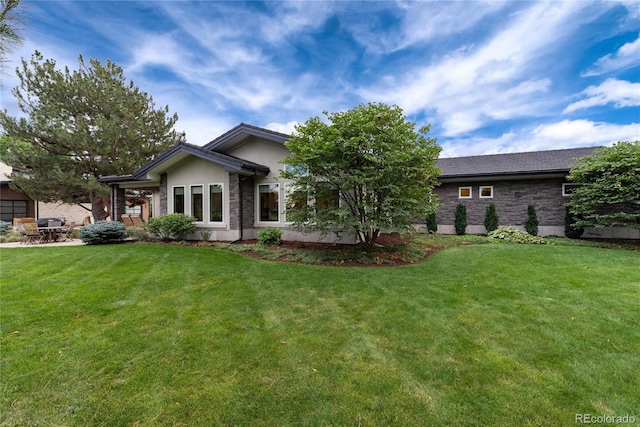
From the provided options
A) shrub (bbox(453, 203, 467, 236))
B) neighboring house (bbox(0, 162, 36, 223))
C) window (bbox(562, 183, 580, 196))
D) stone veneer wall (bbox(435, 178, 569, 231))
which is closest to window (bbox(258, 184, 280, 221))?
stone veneer wall (bbox(435, 178, 569, 231))

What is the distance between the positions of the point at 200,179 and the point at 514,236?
14.4m

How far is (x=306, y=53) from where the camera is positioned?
11.5 meters

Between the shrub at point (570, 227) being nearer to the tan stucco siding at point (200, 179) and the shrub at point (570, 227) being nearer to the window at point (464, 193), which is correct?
the window at point (464, 193)

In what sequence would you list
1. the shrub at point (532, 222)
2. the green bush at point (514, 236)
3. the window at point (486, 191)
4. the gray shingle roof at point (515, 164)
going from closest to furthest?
1. the green bush at point (514, 236)
2. the gray shingle roof at point (515, 164)
3. the shrub at point (532, 222)
4. the window at point (486, 191)

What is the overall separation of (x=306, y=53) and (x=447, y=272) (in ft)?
34.4

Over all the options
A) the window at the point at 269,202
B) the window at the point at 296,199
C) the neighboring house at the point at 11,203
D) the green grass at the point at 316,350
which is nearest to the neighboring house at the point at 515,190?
the green grass at the point at 316,350

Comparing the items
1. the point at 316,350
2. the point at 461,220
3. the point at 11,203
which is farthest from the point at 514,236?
the point at 11,203

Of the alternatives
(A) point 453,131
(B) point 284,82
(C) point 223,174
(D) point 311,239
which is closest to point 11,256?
(C) point 223,174

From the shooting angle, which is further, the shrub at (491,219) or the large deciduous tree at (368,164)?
the shrub at (491,219)

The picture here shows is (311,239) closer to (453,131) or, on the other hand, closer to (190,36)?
(190,36)

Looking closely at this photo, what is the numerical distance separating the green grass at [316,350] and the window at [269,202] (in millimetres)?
5685

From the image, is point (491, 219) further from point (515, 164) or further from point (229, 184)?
point (229, 184)

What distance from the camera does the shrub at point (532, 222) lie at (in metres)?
12.9

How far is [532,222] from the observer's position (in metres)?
12.9
